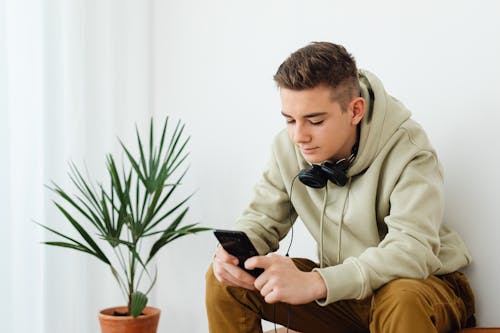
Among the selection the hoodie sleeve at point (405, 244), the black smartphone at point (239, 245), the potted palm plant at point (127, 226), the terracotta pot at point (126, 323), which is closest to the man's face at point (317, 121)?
the hoodie sleeve at point (405, 244)

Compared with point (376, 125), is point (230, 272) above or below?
below

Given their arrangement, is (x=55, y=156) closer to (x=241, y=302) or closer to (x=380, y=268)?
(x=241, y=302)

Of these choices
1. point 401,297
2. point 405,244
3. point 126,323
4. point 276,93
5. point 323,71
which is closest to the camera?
point 401,297

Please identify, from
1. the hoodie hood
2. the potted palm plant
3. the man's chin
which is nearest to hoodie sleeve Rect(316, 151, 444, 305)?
the hoodie hood

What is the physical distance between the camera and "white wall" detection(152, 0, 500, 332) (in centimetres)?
200

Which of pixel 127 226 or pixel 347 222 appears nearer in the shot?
pixel 347 222

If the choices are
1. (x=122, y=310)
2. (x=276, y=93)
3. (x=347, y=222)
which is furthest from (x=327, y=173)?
(x=122, y=310)

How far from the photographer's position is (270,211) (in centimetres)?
207

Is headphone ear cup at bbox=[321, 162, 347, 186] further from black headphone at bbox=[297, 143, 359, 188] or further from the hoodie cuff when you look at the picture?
the hoodie cuff

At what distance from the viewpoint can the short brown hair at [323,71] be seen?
5.76 feet

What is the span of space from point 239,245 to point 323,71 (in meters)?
0.48

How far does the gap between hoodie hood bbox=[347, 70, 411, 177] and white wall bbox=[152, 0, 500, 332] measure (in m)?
0.29

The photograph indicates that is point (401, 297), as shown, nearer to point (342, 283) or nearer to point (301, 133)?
point (342, 283)

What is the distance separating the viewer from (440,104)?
2102 millimetres
